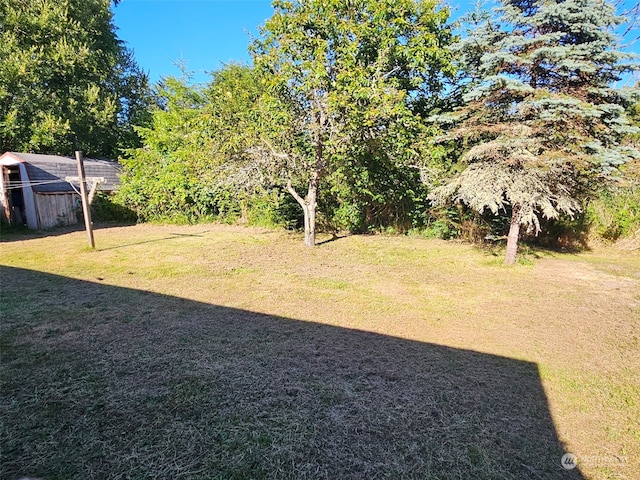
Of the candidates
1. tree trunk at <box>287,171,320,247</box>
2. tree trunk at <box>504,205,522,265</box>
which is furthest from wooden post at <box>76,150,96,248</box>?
tree trunk at <box>504,205,522,265</box>

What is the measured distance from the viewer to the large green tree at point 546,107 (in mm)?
5543

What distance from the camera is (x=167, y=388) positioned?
2.54 meters

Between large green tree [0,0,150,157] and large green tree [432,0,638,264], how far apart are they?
15.5 meters

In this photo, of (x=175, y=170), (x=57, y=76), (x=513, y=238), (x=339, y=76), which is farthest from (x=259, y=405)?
(x=57, y=76)

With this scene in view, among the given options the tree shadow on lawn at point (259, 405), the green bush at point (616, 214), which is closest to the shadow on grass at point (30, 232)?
the tree shadow on lawn at point (259, 405)

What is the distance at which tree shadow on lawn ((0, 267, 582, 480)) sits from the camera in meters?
1.88

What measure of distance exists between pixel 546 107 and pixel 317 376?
5.93 meters

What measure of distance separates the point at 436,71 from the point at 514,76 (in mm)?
2349

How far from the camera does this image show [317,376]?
9.04 feet

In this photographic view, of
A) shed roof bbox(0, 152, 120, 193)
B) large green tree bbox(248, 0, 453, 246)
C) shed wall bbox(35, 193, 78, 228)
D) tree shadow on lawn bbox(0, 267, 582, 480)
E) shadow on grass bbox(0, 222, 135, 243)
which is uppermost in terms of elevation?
large green tree bbox(248, 0, 453, 246)

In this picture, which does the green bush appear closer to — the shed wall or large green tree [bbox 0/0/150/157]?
the shed wall

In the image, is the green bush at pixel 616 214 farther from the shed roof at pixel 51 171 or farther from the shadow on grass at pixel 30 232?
the shadow on grass at pixel 30 232

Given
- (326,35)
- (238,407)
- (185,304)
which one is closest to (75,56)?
(326,35)

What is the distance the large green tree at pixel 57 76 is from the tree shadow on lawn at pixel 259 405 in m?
14.0
